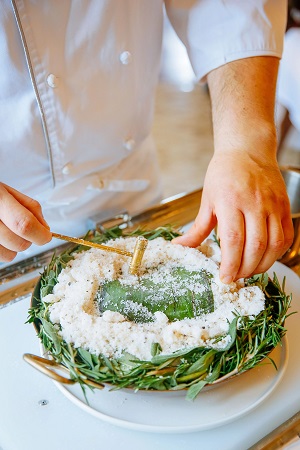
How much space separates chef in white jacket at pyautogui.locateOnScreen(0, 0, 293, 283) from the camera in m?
0.80

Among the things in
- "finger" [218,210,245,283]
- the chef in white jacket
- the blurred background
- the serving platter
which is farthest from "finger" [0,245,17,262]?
the blurred background

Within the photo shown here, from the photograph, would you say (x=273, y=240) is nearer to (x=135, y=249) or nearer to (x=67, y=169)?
(x=135, y=249)

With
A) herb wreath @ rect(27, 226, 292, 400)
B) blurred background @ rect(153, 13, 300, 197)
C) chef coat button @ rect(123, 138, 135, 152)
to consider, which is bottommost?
blurred background @ rect(153, 13, 300, 197)

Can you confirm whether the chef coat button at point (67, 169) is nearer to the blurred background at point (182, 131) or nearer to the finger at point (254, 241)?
the finger at point (254, 241)

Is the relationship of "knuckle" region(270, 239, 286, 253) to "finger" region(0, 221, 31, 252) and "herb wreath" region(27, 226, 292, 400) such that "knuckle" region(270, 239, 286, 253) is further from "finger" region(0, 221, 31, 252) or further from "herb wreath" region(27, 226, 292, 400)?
"finger" region(0, 221, 31, 252)

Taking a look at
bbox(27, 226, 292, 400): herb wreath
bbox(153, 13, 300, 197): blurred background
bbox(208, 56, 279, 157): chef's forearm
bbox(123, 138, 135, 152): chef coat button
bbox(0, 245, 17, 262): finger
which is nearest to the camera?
bbox(27, 226, 292, 400): herb wreath

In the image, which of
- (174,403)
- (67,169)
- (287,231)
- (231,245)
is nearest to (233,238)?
(231,245)

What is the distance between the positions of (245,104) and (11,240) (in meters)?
0.50

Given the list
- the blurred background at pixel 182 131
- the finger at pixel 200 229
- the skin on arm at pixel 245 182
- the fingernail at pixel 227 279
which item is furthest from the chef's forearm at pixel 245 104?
the blurred background at pixel 182 131

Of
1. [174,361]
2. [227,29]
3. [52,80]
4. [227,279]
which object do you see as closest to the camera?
[174,361]

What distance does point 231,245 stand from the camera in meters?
0.78

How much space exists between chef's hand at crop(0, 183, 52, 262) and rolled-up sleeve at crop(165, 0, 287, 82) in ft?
1.72

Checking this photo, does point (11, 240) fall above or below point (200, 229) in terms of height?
above

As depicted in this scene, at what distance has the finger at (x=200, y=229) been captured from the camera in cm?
86
